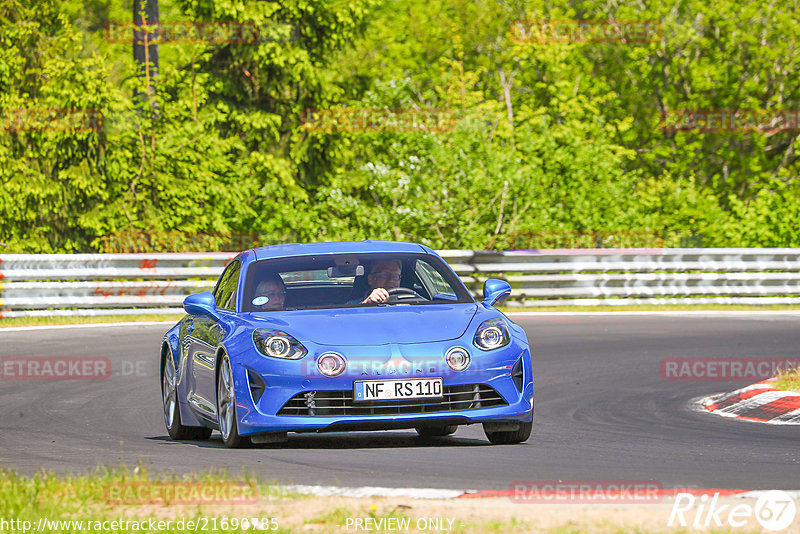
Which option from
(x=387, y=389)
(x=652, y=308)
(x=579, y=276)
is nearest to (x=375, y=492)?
(x=387, y=389)

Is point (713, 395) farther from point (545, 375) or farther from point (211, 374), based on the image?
point (211, 374)

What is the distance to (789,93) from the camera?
39156 millimetres

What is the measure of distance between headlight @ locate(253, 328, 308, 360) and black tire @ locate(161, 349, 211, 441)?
4.94 feet

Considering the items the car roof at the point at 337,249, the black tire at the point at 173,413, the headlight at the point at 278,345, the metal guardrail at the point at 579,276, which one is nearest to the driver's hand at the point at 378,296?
the car roof at the point at 337,249

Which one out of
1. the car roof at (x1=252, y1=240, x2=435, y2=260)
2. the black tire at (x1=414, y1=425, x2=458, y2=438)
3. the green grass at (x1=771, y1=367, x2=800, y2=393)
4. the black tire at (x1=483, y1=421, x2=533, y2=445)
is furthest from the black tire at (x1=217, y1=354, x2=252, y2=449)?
the green grass at (x1=771, y1=367, x2=800, y2=393)

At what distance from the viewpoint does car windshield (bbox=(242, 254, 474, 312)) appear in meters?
9.30

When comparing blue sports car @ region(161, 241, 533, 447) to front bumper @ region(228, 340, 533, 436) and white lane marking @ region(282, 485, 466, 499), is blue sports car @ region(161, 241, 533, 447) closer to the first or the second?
front bumper @ region(228, 340, 533, 436)

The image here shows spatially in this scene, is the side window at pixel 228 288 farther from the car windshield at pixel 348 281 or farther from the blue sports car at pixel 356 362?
the car windshield at pixel 348 281

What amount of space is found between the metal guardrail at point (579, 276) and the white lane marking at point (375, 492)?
15675mm

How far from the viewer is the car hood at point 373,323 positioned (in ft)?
27.3

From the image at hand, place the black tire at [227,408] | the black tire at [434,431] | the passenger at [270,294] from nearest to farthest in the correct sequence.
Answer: the black tire at [227,408], the passenger at [270,294], the black tire at [434,431]

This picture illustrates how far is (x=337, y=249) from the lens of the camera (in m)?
9.91

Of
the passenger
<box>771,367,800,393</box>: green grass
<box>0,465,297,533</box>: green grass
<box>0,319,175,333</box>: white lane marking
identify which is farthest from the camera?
<box>0,319,175,333</box>: white lane marking

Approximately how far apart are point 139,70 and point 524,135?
8.64 meters
